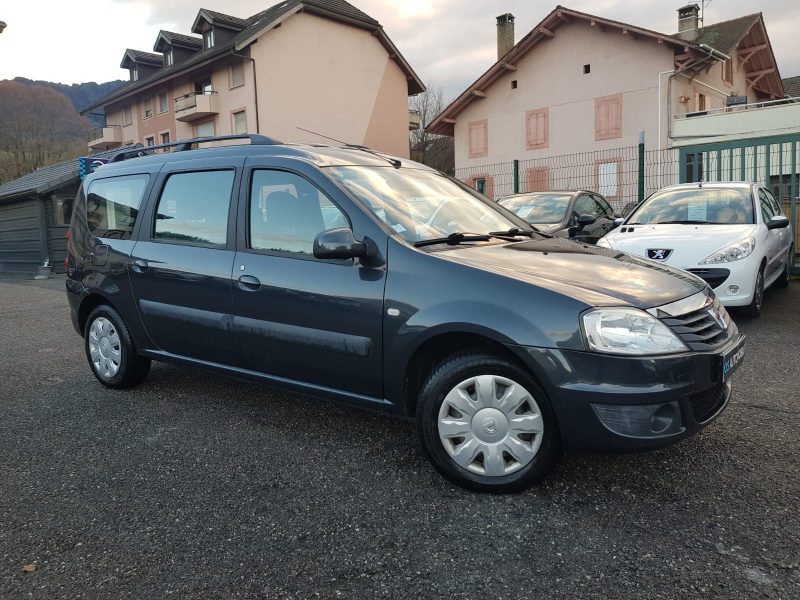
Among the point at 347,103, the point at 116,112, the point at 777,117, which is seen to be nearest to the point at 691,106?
the point at 777,117

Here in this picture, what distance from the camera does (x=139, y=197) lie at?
4.59 meters

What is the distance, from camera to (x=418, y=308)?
3027 millimetres

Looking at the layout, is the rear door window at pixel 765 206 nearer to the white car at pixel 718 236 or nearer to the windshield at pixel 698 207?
the white car at pixel 718 236

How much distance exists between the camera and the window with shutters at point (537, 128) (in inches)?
1112

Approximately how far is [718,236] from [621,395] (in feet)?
16.0

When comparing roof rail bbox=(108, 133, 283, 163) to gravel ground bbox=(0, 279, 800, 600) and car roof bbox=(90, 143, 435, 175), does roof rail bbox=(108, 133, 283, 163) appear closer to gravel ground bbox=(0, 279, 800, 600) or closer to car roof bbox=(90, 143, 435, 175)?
car roof bbox=(90, 143, 435, 175)

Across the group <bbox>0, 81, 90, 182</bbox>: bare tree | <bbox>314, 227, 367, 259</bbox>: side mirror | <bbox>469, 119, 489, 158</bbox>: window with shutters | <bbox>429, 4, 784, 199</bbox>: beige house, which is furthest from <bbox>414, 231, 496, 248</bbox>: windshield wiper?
<bbox>0, 81, 90, 182</bbox>: bare tree

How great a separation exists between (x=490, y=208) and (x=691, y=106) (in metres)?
25.4

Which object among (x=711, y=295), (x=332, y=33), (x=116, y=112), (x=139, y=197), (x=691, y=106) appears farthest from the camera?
(x=116, y=112)

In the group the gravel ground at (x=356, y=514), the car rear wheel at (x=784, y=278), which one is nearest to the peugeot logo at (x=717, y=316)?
the gravel ground at (x=356, y=514)

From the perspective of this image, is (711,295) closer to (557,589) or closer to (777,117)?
(557,589)

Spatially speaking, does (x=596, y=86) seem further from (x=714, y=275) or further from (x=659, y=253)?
(x=714, y=275)

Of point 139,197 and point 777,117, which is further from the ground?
point 777,117

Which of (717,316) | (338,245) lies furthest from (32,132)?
(717,316)
